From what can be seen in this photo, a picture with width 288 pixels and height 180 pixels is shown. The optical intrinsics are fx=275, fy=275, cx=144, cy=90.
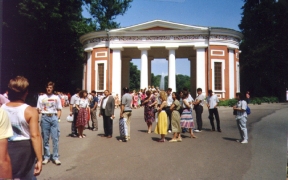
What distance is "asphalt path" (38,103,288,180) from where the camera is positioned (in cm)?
512

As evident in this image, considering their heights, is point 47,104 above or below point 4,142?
above

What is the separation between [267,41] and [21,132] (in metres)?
5.41

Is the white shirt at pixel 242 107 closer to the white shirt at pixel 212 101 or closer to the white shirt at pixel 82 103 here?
the white shirt at pixel 212 101

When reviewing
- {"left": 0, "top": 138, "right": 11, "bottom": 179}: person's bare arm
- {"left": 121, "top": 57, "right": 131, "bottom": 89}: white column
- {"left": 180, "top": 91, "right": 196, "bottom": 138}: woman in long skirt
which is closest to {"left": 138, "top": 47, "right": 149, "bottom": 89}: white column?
{"left": 121, "top": 57, "right": 131, "bottom": 89}: white column

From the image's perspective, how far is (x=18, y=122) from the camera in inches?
117

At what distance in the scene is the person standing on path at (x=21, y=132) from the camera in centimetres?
295

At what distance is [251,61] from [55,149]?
5.27 meters

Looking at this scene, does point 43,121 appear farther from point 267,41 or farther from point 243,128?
point 243,128

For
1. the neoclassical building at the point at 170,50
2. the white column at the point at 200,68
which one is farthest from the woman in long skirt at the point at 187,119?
the white column at the point at 200,68

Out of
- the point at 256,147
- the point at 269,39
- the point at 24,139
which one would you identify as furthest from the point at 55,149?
the point at 269,39

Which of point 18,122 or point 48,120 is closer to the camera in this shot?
point 18,122

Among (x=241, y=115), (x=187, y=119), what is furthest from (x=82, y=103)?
(x=241, y=115)

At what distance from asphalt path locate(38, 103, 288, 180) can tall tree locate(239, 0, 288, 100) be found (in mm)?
679

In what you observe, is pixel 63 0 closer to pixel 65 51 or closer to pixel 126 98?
pixel 65 51
